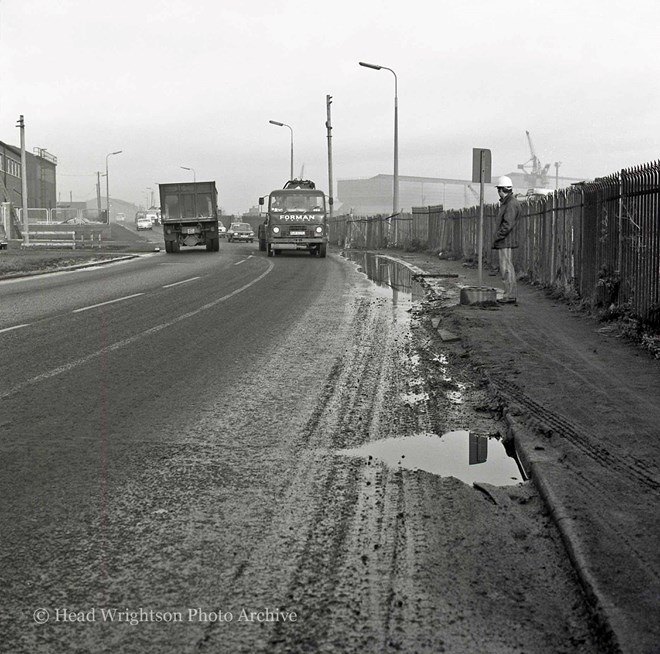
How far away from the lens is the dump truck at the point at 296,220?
36.3m

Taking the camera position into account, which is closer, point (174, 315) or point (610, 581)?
point (610, 581)

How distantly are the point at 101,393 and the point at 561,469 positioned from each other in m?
3.90

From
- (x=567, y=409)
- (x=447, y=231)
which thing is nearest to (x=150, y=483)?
(x=567, y=409)

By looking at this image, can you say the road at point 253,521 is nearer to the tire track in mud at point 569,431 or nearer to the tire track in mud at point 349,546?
the tire track in mud at point 349,546

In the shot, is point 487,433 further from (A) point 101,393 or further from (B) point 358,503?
(A) point 101,393

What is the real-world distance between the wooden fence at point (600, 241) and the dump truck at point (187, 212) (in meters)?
16.7

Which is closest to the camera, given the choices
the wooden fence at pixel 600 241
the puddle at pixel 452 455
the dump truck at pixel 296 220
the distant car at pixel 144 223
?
the puddle at pixel 452 455

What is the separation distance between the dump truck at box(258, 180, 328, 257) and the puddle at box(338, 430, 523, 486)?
30.4 meters

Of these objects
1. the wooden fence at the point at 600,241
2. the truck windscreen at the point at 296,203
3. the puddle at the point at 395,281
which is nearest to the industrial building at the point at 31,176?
the truck windscreen at the point at 296,203

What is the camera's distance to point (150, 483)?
4910 mm

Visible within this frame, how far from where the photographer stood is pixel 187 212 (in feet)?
133

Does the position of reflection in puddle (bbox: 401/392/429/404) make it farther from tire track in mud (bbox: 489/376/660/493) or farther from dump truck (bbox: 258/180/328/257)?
dump truck (bbox: 258/180/328/257)

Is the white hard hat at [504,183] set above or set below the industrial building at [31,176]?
below

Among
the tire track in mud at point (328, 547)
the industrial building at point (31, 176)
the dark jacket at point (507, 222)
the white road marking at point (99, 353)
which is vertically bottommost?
the tire track in mud at point (328, 547)
